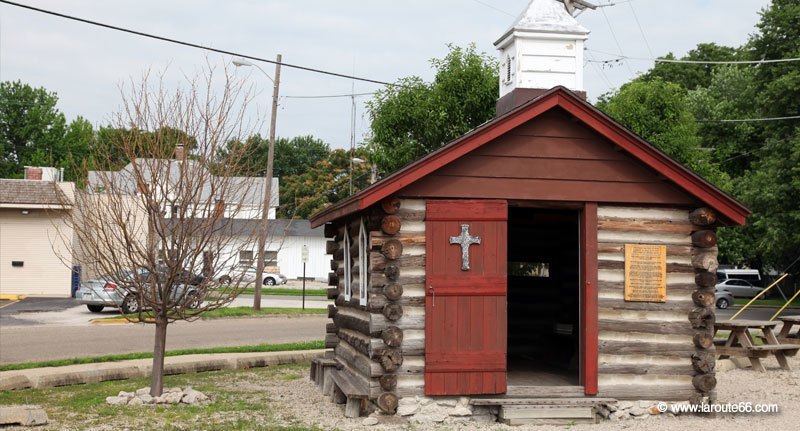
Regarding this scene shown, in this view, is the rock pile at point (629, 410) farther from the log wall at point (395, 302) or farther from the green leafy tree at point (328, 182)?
the green leafy tree at point (328, 182)

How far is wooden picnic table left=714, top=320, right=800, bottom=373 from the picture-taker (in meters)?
16.4

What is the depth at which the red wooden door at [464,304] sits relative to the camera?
36.5 ft

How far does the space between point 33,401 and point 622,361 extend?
8.30 metres

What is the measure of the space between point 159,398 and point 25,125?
207 feet

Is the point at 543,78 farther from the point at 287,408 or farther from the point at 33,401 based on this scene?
the point at 33,401

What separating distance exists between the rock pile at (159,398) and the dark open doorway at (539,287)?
5610 mm

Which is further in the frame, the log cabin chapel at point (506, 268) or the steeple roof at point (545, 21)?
the steeple roof at point (545, 21)

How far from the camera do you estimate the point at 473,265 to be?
11297mm

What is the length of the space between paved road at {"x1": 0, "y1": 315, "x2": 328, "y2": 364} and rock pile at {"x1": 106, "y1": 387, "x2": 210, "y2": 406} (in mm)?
5869

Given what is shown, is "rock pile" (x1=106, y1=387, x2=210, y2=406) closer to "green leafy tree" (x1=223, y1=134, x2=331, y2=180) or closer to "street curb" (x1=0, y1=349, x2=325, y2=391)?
"street curb" (x1=0, y1=349, x2=325, y2=391)

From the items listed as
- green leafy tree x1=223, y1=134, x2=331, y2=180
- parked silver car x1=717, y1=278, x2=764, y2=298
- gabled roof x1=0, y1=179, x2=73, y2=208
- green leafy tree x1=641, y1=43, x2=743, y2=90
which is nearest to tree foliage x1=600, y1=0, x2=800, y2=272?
parked silver car x1=717, y1=278, x2=764, y2=298

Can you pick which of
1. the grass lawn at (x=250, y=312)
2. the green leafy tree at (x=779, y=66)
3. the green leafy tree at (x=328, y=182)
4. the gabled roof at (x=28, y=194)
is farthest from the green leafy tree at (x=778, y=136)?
the green leafy tree at (x=328, y=182)

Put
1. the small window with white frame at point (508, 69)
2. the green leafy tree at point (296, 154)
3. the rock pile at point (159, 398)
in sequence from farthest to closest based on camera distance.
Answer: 1. the green leafy tree at point (296, 154)
2. the small window with white frame at point (508, 69)
3. the rock pile at point (159, 398)

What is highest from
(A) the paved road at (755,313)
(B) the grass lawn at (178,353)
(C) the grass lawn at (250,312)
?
(A) the paved road at (755,313)
